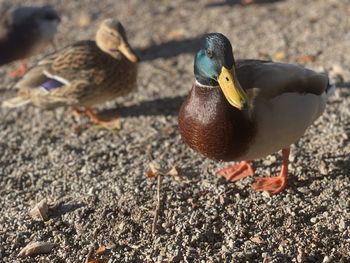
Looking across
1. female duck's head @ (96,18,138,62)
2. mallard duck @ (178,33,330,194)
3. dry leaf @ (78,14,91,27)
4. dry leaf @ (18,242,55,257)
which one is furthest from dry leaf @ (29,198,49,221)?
dry leaf @ (78,14,91,27)

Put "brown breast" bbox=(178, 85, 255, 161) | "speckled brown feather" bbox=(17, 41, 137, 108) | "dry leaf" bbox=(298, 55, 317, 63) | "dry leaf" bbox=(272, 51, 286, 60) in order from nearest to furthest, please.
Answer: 1. "brown breast" bbox=(178, 85, 255, 161)
2. "speckled brown feather" bbox=(17, 41, 137, 108)
3. "dry leaf" bbox=(298, 55, 317, 63)
4. "dry leaf" bbox=(272, 51, 286, 60)

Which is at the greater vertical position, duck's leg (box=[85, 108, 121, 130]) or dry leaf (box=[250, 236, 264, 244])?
dry leaf (box=[250, 236, 264, 244])

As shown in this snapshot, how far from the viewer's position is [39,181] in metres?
3.99

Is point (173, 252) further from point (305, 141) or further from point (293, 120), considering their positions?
point (305, 141)

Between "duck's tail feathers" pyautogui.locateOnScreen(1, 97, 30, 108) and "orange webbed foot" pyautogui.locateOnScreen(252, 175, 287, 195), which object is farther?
"duck's tail feathers" pyautogui.locateOnScreen(1, 97, 30, 108)

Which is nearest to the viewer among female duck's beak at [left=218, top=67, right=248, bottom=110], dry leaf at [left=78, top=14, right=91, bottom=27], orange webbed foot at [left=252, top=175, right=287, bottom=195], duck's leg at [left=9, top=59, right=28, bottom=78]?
female duck's beak at [left=218, top=67, right=248, bottom=110]

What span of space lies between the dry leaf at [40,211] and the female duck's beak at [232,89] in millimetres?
1393

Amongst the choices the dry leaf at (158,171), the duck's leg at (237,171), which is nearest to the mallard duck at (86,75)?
the dry leaf at (158,171)

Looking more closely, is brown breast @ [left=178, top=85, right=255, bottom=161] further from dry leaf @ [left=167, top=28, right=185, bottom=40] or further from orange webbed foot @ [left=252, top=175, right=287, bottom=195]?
dry leaf @ [left=167, top=28, right=185, bottom=40]

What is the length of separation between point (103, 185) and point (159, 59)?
2482 mm

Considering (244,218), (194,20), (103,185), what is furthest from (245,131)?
(194,20)

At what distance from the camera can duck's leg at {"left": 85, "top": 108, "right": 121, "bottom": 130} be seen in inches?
187

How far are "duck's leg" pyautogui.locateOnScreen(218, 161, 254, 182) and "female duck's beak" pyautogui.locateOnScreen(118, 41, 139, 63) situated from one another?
137cm

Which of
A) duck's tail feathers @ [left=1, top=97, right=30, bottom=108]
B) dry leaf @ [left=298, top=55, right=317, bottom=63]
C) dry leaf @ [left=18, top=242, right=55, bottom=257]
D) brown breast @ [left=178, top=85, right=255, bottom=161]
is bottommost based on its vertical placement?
dry leaf @ [left=298, top=55, right=317, bottom=63]
